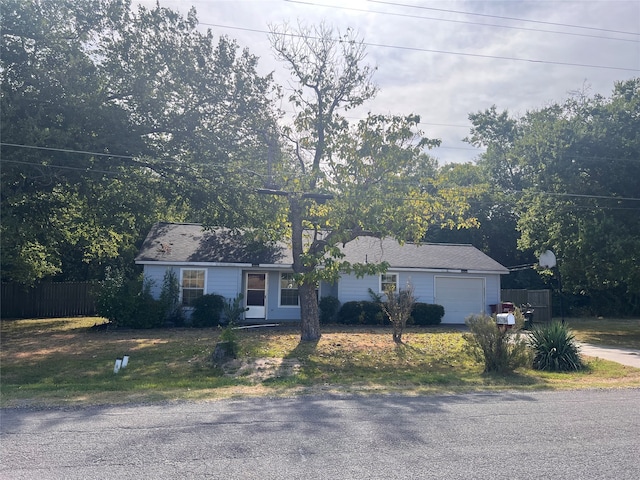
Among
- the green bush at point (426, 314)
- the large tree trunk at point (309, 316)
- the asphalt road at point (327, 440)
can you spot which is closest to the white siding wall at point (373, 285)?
the green bush at point (426, 314)

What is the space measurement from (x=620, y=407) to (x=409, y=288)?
9393 mm

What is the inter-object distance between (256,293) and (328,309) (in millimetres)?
3038

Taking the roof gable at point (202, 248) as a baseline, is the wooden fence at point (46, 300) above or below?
below

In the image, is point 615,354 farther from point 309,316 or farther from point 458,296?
point 458,296

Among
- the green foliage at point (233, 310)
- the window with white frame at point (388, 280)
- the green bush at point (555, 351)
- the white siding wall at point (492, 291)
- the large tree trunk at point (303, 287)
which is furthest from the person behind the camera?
the white siding wall at point (492, 291)

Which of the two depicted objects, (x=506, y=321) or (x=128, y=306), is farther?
(x=128, y=306)

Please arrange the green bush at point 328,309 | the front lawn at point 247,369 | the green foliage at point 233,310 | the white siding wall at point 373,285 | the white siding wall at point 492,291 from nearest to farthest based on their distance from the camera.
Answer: the front lawn at point 247,369 < the green foliage at point 233,310 < the green bush at point 328,309 < the white siding wall at point 373,285 < the white siding wall at point 492,291

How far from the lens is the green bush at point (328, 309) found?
21.7 meters

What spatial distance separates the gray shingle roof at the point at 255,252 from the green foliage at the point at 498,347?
853 centimetres

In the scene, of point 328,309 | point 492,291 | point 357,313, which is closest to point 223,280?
point 328,309

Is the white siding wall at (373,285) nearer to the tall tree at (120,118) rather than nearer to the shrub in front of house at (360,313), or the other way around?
the shrub in front of house at (360,313)

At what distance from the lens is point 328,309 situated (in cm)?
2173

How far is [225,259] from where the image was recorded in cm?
2103

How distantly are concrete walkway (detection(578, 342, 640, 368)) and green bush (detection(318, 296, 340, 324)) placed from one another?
9204mm
